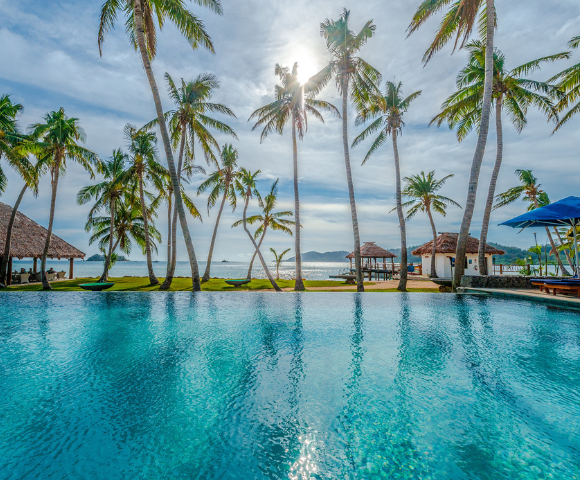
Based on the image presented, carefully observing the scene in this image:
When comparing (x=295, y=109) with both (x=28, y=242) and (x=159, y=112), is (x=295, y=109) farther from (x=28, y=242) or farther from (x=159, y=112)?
(x=28, y=242)

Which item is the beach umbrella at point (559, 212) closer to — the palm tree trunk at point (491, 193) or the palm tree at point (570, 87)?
the palm tree trunk at point (491, 193)

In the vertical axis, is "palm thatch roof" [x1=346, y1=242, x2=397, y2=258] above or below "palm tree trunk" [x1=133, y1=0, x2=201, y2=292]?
below

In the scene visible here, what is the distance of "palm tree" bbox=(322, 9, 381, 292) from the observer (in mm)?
13086

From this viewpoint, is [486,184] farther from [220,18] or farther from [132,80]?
[132,80]

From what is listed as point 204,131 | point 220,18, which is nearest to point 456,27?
point 220,18

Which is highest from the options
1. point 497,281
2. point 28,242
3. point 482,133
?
point 482,133

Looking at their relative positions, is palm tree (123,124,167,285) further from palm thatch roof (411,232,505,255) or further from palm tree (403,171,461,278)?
palm thatch roof (411,232,505,255)

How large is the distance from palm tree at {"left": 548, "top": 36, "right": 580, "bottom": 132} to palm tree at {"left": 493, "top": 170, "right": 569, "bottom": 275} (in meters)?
11.4

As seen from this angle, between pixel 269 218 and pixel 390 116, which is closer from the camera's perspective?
pixel 390 116

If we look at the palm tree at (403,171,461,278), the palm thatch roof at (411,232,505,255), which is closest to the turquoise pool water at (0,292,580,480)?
the palm tree at (403,171,461,278)

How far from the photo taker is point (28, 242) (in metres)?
20.7

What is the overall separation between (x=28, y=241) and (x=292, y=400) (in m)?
25.4

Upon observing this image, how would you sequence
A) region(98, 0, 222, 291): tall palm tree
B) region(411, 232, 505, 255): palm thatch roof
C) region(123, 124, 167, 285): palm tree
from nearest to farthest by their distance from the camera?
region(98, 0, 222, 291): tall palm tree → region(123, 124, 167, 285): palm tree → region(411, 232, 505, 255): palm thatch roof

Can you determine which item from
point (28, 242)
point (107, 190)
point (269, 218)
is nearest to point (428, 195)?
point (269, 218)
